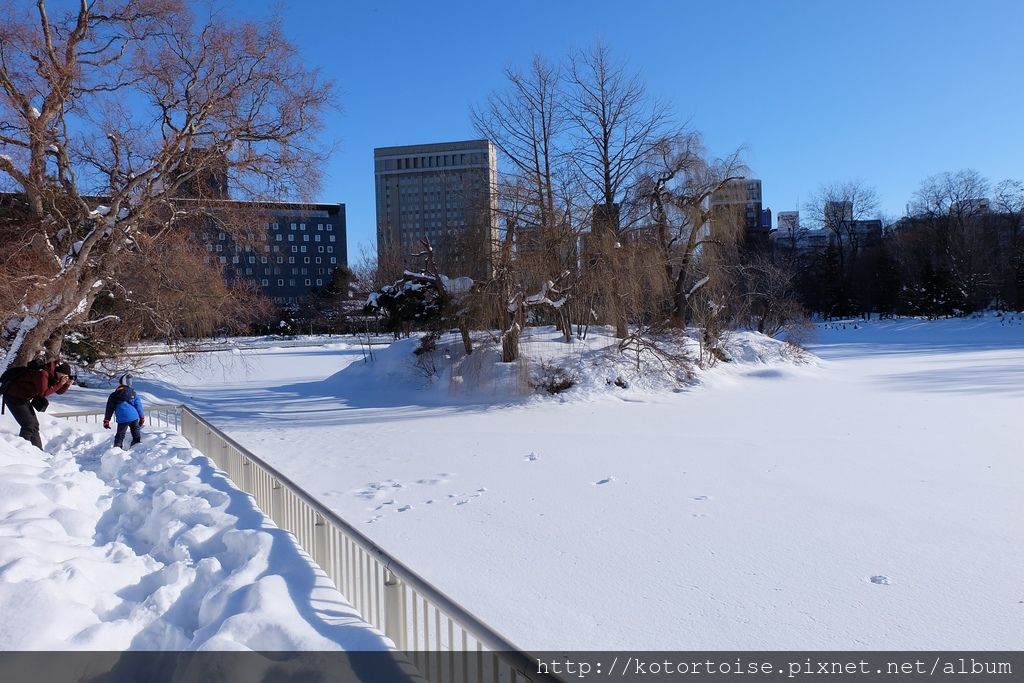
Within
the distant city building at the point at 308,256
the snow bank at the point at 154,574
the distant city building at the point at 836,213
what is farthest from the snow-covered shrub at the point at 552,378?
the distant city building at the point at 308,256

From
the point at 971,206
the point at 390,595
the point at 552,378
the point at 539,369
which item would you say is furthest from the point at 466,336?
the point at 971,206

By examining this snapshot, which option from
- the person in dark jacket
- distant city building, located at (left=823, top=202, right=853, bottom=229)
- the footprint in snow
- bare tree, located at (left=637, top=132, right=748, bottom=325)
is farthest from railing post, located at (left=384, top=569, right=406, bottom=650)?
distant city building, located at (left=823, top=202, right=853, bottom=229)

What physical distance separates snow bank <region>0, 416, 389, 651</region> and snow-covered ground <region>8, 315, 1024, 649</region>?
0.10 metres

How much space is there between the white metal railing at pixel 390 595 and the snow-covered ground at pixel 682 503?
443 mm

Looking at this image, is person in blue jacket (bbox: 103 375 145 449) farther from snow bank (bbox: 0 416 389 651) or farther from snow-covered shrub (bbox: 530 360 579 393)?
snow-covered shrub (bbox: 530 360 579 393)

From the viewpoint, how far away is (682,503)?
8133 millimetres

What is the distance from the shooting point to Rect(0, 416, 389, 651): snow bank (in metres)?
3.70

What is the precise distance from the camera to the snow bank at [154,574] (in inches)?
145

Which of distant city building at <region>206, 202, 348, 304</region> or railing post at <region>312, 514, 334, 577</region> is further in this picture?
distant city building at <region>206, 202, 348, 304</region>

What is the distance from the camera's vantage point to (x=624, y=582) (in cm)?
565

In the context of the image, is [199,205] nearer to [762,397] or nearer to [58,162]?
[58,162]

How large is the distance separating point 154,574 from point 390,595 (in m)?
2.11

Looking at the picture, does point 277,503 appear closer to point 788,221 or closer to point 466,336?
point 466,336

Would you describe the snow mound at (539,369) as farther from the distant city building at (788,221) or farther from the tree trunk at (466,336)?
the distant city building at (788,221)
